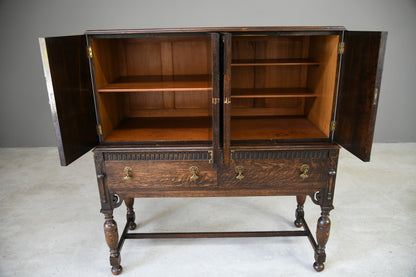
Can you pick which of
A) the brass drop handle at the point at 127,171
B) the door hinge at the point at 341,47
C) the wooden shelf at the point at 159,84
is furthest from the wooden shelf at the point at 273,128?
the brass drop handle at the point at 127,171

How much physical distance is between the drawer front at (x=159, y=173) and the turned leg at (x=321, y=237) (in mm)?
825

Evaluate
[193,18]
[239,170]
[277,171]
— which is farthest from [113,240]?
[193,18]

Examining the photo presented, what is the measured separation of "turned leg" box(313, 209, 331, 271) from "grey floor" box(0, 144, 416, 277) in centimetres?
8

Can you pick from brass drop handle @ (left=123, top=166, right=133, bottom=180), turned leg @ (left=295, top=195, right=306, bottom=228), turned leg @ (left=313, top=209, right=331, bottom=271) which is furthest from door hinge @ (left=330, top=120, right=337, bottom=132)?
brass drop handle @ (left=123, top=166, right=133, bottom=180)

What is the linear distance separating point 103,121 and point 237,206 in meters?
1.77

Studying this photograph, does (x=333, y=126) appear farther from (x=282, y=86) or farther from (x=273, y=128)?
(x=282, y=86)

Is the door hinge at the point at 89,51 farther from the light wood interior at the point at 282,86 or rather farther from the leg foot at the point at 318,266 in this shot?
the leg foot at the point at 318,266

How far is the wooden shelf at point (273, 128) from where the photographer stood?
2211 millimetres

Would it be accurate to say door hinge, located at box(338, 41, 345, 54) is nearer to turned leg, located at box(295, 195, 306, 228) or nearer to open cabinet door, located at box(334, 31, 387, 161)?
open cabinet door, located at box(334, 31, 387, 161)

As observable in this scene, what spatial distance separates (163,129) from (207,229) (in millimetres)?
1127

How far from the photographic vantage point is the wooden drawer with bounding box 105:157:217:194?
2.17m

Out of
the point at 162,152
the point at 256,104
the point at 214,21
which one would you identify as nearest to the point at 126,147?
the point at 162,152

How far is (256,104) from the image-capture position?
270cm

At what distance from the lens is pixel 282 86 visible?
2.61 m
